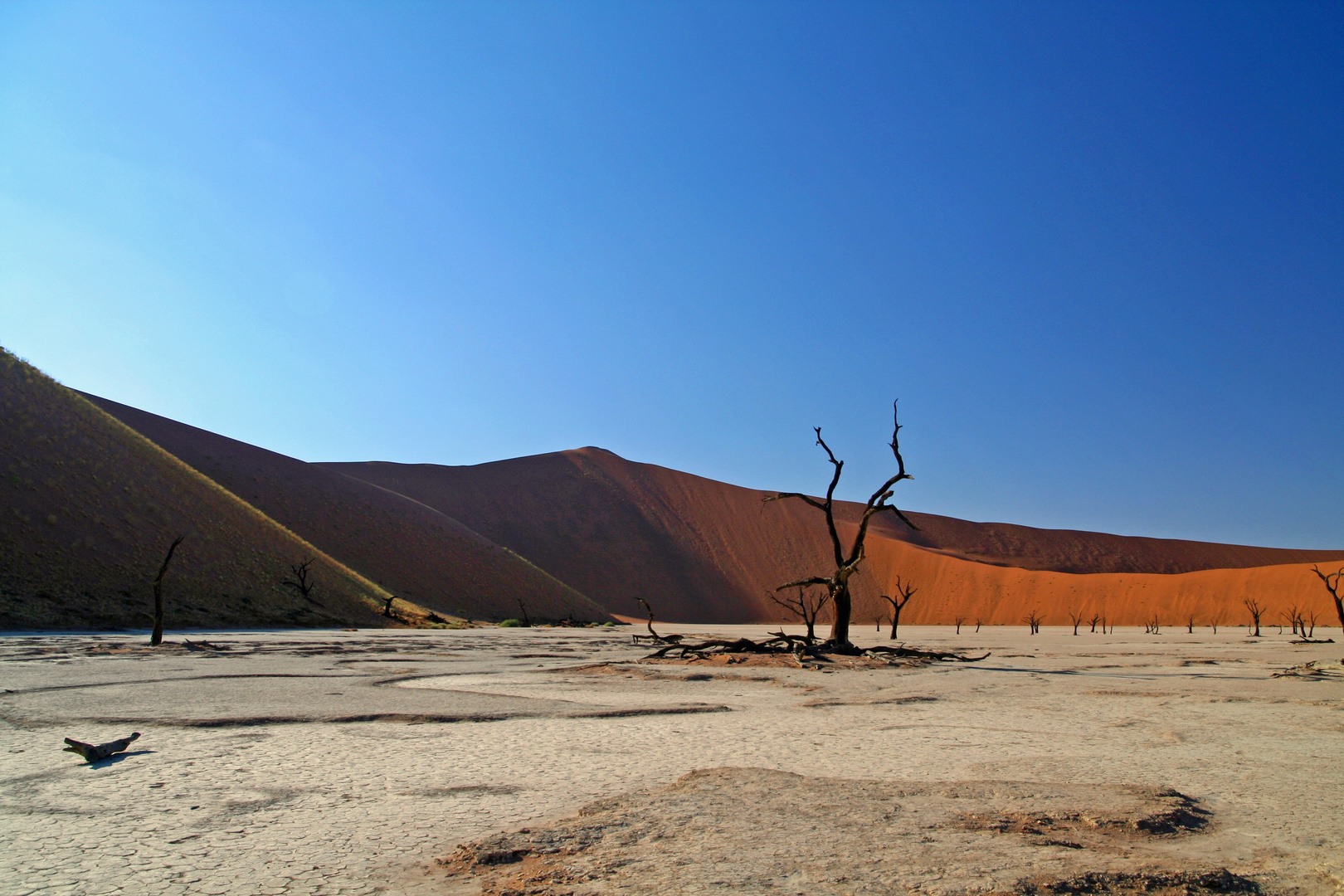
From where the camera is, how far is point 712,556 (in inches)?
3423

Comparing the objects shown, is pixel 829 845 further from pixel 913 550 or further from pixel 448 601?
pixel 913 550

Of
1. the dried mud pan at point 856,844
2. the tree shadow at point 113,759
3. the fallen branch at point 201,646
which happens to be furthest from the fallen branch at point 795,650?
the tree shadow at point 113,759

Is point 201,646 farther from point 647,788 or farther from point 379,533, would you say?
point 379,533

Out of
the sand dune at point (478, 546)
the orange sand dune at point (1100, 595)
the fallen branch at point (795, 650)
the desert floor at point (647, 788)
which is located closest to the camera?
the desert floor at point (647, 788)

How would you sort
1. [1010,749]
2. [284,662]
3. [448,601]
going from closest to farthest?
1. [1010,749]
2. [284,662]
3. [448,601]

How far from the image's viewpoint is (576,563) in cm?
7781

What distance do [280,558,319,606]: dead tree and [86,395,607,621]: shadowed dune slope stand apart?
29.9 ft

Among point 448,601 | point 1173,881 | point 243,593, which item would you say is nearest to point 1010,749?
point 1173,881

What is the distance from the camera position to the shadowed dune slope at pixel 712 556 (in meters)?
73.3

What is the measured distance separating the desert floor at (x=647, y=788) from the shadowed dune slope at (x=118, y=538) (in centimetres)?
2009

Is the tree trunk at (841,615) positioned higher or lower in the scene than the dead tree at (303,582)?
higher

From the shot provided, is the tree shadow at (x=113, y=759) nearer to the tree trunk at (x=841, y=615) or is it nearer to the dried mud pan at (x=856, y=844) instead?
the dried mud pan at (x=856, y=844)

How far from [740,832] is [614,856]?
69 cm

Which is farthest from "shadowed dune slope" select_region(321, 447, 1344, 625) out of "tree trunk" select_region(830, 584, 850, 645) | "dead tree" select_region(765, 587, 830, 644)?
"tree trunk" select_region(830, 584, 850, 645)
